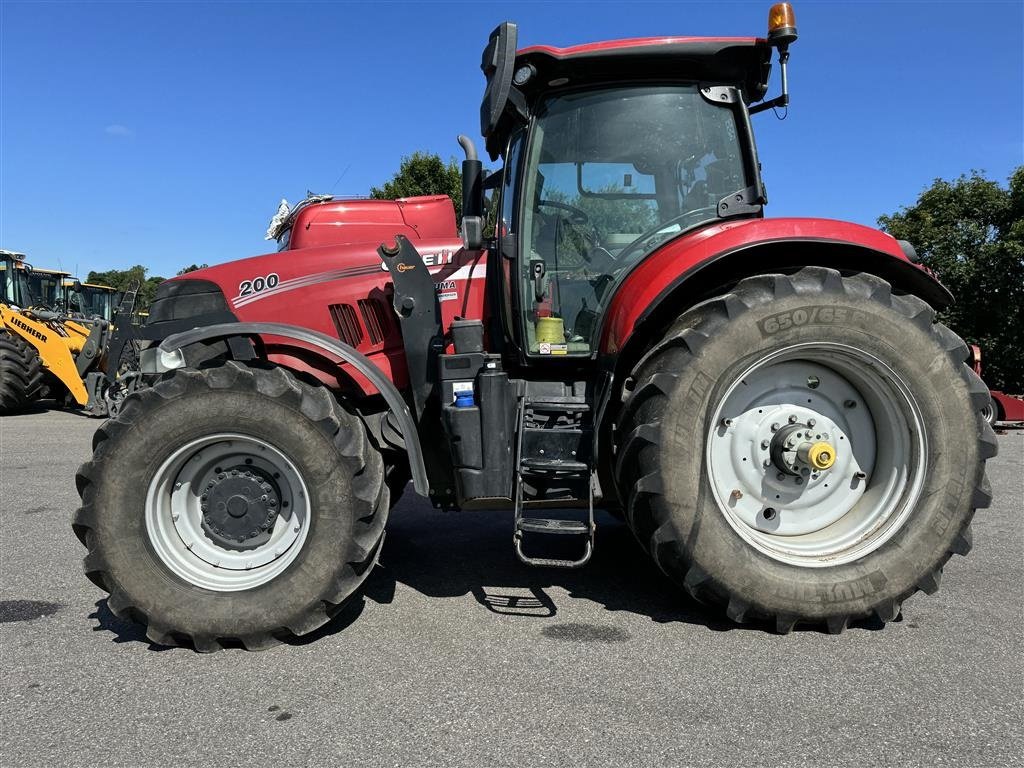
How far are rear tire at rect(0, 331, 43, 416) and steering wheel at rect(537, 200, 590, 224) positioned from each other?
11573mm

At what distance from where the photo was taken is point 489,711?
242cm

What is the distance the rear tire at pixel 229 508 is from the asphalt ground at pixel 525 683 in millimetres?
167

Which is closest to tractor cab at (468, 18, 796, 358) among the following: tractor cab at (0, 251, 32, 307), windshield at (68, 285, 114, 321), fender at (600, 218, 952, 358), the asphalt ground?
fender at (600, 218, 952, 358)

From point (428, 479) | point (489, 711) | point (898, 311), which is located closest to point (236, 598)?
point (428, 479)

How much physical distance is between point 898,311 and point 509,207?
180 cm

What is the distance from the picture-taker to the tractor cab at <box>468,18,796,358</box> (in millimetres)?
3369

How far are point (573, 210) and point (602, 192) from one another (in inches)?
6.3

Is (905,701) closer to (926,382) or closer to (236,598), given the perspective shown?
(926,382)

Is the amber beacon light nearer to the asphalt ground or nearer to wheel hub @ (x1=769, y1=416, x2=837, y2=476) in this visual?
wheel hub @ (x1=769, y1=416, x2=837, y2=476)

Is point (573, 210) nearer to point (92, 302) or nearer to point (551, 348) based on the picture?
point (551, 348)

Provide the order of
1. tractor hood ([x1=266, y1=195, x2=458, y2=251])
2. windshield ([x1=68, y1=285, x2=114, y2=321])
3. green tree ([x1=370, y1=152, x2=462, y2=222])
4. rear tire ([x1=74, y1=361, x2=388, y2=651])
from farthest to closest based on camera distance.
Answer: green tree ([x1=370, y1=152, x2=462, y2=222]), windshield ([x1=68, y1=285, x2=114, y2=321]), tractor hood ([x1=266, y1=195, x2=458, y2=251]), rear tire ([x1=74, y1=361, x2=388, y2=651])

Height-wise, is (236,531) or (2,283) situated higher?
(2,283)

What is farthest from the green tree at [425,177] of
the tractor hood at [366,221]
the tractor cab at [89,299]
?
the tractor hood at [366,221]

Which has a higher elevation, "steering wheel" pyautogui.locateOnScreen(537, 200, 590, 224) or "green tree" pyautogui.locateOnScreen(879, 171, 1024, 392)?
"green tree" pyautogui.locateOnScreen(879, 171, 1024, 392)
